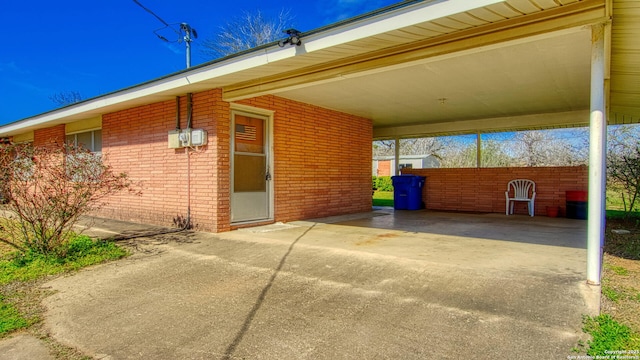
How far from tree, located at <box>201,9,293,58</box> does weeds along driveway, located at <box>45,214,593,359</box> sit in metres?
17.3

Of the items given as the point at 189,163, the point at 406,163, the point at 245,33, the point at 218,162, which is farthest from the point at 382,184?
the point at 218,162

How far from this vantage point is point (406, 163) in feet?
98.8

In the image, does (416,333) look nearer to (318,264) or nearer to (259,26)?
(318,264)

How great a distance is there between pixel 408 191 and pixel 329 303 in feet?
29.3

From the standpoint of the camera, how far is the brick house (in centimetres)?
370

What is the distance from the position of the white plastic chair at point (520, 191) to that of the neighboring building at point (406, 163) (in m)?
15.5

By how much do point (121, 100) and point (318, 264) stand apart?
5637 millimetres

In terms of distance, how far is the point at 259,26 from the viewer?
67.7 ft

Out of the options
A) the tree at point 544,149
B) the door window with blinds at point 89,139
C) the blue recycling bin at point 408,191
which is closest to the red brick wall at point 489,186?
the blue recycling bin at point 408,191

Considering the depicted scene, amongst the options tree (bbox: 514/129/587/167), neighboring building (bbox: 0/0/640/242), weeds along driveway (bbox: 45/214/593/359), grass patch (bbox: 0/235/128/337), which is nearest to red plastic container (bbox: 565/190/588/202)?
neighboring building (bbox: 0/0/640/242)

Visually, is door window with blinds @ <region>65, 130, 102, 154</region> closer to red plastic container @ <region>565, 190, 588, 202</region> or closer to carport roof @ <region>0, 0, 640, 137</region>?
carport roof @ <region>0, 0, 640, 137</region>

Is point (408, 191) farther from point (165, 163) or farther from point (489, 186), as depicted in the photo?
point (165, 163)

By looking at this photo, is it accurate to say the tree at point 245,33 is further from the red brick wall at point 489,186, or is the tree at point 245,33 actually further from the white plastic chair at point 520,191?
the white plastic chair at point 520,191

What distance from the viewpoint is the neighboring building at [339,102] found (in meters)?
3.77
